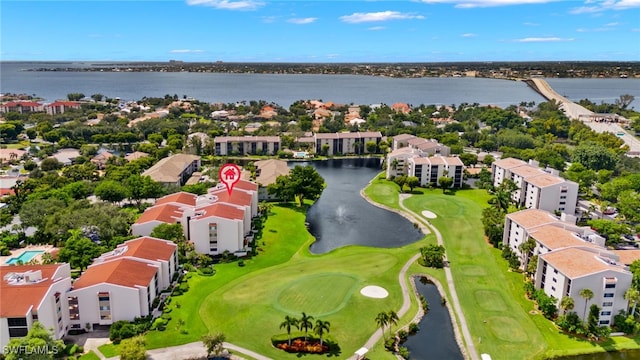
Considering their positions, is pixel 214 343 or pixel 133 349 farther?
pixel 214 343

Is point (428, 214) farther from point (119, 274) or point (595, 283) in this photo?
point (119, 274)

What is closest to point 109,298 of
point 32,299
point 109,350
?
point 109,350

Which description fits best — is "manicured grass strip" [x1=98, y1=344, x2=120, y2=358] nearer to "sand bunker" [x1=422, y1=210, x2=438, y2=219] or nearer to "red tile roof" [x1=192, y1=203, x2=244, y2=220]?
"red tile roof" [x1=192, y1=203, x2=244, y2=220]

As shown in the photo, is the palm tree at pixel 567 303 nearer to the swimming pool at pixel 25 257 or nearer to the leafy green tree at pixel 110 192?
the swimming pool at pixel 25 257

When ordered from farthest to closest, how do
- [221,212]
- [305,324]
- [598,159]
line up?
[598,159] → [221,212] → [305,324]

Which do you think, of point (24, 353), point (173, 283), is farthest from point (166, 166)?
point (24, 353)

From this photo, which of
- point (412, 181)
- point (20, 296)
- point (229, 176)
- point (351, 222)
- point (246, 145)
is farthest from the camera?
point (246, 145)

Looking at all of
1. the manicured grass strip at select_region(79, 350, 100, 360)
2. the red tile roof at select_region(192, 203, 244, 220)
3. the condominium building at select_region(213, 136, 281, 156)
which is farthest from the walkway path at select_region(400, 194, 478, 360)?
the condominium building at select_region(213, 136, 281, 156)
